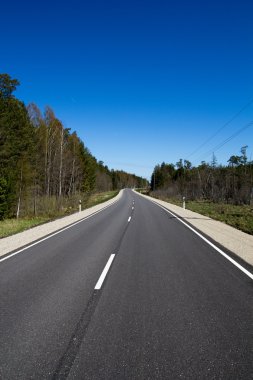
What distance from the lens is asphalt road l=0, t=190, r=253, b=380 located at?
3.49 metres

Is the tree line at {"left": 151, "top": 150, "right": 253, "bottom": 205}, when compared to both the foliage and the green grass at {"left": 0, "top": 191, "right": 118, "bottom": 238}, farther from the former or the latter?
the green grass at {"left": 0, "top": 191, "right": 118, "bottom": 238}

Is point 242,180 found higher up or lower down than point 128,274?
higher up

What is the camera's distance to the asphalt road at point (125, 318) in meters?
3.49

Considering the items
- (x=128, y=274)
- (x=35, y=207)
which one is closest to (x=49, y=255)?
(x=128, y=274)

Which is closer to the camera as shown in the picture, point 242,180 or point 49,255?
point 49,255

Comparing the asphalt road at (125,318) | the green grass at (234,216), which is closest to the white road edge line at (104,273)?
the asphalt road at (125,318)

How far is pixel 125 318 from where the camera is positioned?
4.77 meters

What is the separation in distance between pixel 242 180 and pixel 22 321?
6148 cm

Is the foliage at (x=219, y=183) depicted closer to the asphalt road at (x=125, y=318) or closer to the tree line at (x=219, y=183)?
the tree line at (x=219, y=183)

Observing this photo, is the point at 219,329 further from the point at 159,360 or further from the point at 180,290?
the point at 180,290

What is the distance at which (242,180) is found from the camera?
6122 cm

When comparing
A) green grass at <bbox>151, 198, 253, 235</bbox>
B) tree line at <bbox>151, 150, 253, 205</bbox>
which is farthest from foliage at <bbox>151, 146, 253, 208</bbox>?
green grass at <bbox>151, 198, 253, 235</bbox>

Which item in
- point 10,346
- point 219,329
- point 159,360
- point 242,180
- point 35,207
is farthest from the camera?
point 242,180

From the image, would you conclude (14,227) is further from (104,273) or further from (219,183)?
(219,183)
